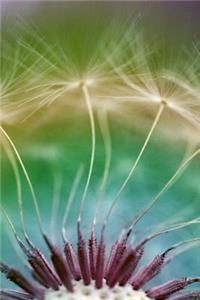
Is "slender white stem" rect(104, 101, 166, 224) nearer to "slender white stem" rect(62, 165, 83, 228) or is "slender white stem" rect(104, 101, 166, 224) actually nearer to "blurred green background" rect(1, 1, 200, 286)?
"blurred green background" rect(1, 1, 200, 286)

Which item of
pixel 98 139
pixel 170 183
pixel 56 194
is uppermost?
pixel 98 139

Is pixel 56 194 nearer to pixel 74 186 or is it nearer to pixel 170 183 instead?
pixel 74 186

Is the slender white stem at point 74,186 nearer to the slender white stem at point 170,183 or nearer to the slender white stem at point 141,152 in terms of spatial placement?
the slender white stem at point 141,152

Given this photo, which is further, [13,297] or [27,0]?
[27,0]

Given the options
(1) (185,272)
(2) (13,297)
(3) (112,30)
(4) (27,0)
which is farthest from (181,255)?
(4) (27,0)

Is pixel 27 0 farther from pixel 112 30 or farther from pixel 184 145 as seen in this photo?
pixel 184 145

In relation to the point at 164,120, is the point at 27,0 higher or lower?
higher

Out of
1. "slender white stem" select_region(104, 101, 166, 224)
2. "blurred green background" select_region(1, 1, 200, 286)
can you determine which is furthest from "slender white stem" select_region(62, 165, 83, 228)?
"slender white stem" select_region(104, 101, 166, 224)

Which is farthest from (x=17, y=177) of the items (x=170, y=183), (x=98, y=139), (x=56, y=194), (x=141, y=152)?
(x=170, y=183)

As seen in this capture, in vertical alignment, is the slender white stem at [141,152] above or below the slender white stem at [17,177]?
above

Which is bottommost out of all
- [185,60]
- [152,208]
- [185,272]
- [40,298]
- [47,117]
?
[40,298]

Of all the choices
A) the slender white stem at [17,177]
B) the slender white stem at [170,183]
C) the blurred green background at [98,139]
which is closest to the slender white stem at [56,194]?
the blurred green background at [98,139]
